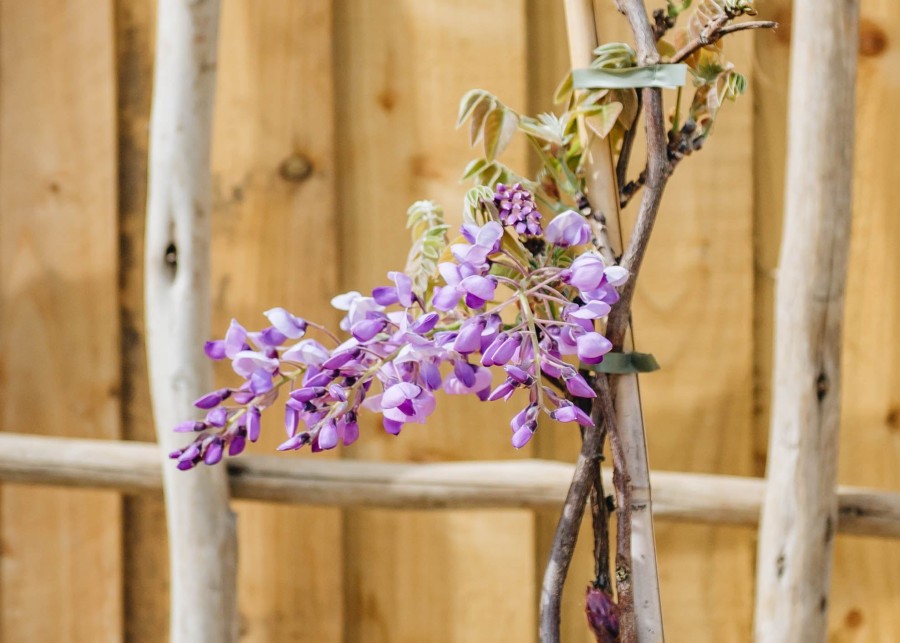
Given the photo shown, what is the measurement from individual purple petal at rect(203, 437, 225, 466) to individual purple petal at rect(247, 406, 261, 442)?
0.02 metres

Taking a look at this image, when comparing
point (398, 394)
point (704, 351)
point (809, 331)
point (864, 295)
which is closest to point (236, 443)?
point (398, 394)

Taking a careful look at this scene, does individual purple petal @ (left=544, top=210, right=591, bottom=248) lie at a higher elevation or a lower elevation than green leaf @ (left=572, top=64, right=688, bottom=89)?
lower

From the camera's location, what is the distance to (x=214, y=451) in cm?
44

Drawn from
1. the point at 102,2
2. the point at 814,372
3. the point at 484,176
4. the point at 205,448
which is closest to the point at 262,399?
the point at 205,448

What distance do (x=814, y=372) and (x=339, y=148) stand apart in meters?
0.62

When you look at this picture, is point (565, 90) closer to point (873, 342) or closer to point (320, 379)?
point (320, 379)

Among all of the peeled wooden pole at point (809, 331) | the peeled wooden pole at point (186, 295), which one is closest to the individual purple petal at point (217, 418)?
the peeled wooden pole at point (186, 295)

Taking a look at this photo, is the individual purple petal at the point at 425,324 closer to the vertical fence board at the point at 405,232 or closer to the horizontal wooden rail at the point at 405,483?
the horizontal wooden rail at the point at 405,483

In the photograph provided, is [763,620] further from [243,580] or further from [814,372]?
[243,580]

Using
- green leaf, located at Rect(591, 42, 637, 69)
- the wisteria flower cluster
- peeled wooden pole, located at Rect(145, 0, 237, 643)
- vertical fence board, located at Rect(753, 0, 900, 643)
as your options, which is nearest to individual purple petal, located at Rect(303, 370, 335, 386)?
the wisteria flower cluster

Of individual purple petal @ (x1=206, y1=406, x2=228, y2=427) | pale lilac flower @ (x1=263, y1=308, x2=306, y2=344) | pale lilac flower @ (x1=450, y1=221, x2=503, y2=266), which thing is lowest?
individual purple petal @ (x1=206, y1=406, x2=228, y2=427)

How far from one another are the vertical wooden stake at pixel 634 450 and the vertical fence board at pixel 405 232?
56 cm

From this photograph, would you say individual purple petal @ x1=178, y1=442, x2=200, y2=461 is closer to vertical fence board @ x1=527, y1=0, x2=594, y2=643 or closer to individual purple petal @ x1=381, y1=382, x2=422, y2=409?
individual purple petal @ x1=381, y1=382, x2=422, y2=409

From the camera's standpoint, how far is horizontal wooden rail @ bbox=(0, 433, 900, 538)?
90 centimetres
